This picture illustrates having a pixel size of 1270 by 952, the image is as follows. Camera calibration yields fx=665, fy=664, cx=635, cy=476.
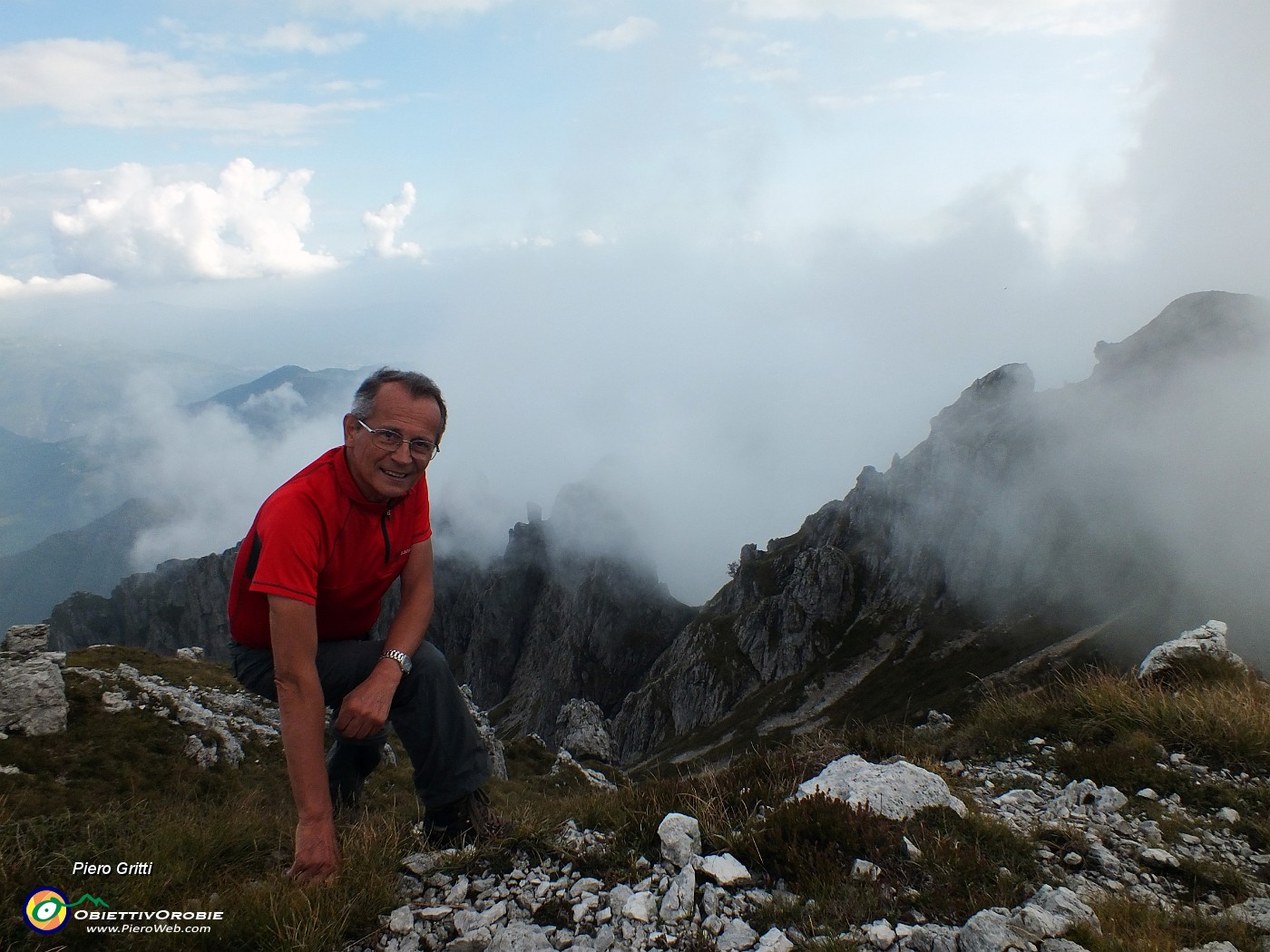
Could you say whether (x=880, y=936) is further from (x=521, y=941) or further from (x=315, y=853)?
(x=315, y=853)

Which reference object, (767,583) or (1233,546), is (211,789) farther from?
(767,583)

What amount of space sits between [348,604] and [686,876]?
373cm

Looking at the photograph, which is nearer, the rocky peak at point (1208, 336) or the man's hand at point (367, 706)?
the man's hand at point (367, 706)

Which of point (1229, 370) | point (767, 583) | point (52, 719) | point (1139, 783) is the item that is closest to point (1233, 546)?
point (1229, 370)

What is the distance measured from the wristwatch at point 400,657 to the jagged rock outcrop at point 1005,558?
412 ft

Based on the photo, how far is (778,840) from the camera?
5.55 metres

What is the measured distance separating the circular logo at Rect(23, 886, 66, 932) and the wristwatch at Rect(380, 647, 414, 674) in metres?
2.56

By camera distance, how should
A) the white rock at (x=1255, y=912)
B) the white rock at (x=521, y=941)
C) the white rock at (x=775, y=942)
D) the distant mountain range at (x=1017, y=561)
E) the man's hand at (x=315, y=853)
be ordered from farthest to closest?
the distant mountain range at (x=1017, y=561)
the man's hand at (x=315, y=853)
the white rock at (x=1255, y=912)
the white rock at (x=521, y=941)
the white rock at (x=775, y=942)

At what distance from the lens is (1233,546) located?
128m

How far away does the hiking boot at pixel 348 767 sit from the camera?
7000 millimetres

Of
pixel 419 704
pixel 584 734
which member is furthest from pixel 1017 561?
pixel 419 704

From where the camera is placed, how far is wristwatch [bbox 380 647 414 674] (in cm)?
600

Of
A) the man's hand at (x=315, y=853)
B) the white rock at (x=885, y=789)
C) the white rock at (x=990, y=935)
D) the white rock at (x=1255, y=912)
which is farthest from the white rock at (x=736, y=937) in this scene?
the white rock at (x=1255, y=912)

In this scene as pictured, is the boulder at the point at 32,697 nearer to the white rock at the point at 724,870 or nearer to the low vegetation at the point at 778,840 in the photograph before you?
the low vegetation at the point at 778,840
